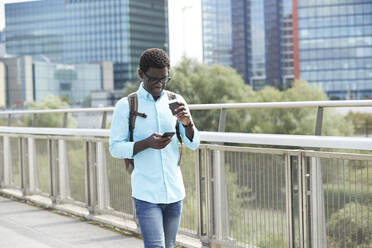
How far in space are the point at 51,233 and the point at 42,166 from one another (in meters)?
2.08

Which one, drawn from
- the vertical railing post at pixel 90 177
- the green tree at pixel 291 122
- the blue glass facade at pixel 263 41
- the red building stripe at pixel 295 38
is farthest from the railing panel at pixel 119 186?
the blue glass facade at pixel 263 41

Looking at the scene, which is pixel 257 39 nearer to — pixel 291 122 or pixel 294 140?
pixel 291 122

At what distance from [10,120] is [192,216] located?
6.01 meters

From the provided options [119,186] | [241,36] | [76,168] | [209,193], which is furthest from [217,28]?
[209,193]

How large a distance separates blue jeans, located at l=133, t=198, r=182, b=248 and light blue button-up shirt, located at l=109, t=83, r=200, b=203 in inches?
2.0

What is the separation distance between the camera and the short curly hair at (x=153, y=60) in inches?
128

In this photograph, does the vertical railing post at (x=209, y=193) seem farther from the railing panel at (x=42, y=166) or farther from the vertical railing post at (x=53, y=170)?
→ the railing panel at (x=42, y=166)

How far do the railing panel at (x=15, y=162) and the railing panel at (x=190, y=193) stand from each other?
14.7 feet

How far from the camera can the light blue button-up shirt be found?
326 cm

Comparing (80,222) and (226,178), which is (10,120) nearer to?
(80,222)

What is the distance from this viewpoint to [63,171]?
8062 mm

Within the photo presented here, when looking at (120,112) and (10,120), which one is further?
(10,120)

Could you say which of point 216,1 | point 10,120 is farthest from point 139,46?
point 10,120

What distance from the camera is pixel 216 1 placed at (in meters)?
172
